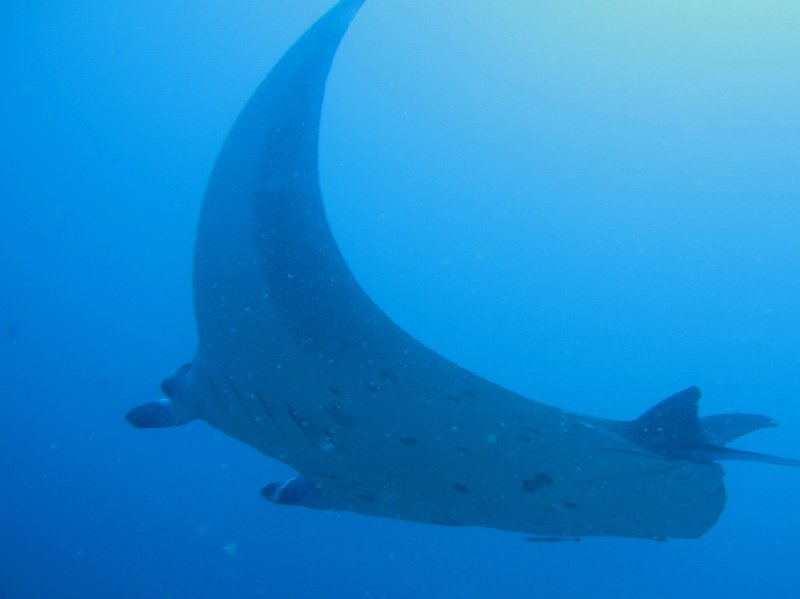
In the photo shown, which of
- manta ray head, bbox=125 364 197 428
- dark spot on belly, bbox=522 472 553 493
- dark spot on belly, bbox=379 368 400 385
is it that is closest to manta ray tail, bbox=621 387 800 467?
dark spot on belly, bbox=522 472 553 493

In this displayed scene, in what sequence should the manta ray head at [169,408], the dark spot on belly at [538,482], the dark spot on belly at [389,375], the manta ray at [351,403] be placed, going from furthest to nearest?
the manta ray head at [169,408] → the dark spot on belly at [538,482] → the dark spot on belly at [389,375] → the manta ray at [351,403]

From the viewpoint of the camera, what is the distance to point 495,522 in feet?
9.44

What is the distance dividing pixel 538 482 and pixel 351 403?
2.78 ft

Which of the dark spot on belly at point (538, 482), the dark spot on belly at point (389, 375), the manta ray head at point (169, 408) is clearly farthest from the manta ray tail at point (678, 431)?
the manta ray head at point (169, 408)

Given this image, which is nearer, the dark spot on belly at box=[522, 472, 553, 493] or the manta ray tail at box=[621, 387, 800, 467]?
the manta ray tail at box=[621, 387, 800, 467]

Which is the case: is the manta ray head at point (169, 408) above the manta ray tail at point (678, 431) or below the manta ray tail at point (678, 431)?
below

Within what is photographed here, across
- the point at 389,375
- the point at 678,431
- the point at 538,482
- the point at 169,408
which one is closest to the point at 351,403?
the point at 389,375

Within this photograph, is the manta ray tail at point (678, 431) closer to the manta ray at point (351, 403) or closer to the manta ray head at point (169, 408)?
the manta ray at point (351, 403)

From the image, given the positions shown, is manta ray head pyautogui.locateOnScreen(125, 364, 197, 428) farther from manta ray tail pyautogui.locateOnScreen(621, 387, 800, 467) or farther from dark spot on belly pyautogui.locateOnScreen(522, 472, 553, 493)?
manta ray tail pyautogui.locateOnScreen(621, 387, 800, 467)

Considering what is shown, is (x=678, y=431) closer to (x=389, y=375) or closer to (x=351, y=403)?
(x=389, y=375)

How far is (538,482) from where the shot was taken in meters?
2.56

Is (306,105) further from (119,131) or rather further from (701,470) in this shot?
(119,131)

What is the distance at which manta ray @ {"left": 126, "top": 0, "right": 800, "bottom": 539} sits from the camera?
2104 mm

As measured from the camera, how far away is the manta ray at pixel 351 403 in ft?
6.90
